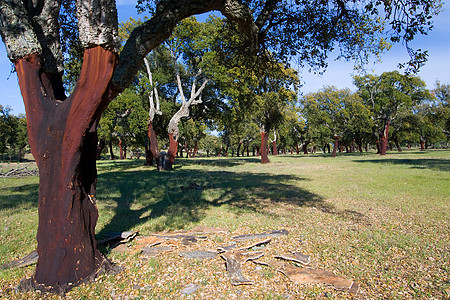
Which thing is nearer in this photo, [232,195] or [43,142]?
[43,142]

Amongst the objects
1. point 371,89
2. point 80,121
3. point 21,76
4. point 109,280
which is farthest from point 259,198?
point 371,89

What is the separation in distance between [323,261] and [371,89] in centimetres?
4030

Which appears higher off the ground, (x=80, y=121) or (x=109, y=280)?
(x=80, y=121)

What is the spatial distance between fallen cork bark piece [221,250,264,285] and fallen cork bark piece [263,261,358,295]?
427mm

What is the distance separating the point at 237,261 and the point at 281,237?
5.05ft

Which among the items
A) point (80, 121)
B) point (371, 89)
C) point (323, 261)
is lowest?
point (323, 261)

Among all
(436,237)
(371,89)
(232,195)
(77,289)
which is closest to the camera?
(77,289)

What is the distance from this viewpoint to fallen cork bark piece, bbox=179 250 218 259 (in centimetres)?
474

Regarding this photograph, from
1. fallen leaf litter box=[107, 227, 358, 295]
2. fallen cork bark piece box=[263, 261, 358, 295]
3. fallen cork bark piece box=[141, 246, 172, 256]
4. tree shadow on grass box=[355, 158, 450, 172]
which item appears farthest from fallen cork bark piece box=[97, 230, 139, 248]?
tree shadow on grass box=[355, 158, 450, 172]

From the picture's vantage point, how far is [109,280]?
3.93 meters

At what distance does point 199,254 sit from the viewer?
482 centimetres

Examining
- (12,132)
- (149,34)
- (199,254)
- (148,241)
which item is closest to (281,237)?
(199,254)

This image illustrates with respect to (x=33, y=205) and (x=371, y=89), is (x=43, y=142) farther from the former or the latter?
(x=371, y=89)

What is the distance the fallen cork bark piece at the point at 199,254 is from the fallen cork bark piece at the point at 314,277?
1.07 metres
